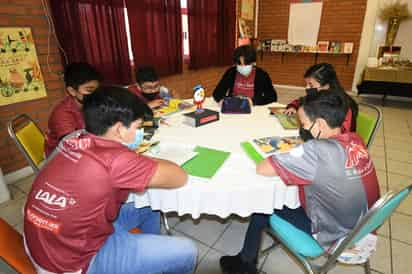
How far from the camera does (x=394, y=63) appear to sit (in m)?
4.89

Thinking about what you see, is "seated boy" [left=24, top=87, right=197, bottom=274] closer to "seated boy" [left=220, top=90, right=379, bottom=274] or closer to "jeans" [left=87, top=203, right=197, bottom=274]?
"jeans" [left=87, top=203, right=197, bottom=274]

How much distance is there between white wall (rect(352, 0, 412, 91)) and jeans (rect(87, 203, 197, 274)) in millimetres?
6045

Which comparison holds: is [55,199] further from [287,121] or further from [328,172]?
[287,121]

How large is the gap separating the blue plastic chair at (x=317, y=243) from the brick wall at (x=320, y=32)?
18.4 ft

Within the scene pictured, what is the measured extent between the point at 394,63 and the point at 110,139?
5763 millimetres

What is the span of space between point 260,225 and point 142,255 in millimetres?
653

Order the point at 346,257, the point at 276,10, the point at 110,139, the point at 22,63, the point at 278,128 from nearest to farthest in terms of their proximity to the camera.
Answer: the point at 110,139 < the point at 346,257 < the point at 278,128 < the point at 22,63 < the point at 276,10

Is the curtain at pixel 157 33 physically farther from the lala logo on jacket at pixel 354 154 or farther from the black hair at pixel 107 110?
the lala logo on jacket at pixel 354 154

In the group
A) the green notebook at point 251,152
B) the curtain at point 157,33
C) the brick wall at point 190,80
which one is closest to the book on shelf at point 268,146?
the green notebook at point 251,152

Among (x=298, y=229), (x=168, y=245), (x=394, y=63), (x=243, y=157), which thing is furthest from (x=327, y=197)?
(x=394, y=63)

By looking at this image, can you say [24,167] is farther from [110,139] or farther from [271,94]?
[271,94]

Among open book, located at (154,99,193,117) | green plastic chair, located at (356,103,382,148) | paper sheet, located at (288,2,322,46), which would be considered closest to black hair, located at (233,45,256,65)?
open book, located at (154,99,193,117)

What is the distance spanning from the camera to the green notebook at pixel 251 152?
4.18 ft

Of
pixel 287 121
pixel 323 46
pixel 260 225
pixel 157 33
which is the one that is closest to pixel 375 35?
pixel 323 46
